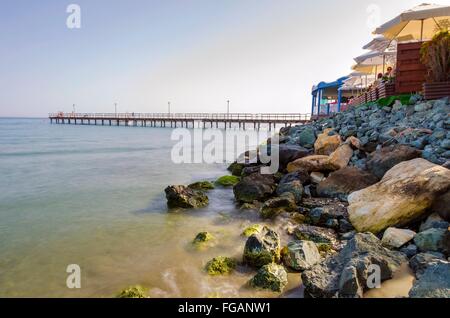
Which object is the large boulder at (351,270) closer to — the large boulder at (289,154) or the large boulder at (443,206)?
the large boulder at (443,206)

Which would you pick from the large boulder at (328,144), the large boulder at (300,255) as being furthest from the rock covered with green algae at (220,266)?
the large boulder at (328,144)

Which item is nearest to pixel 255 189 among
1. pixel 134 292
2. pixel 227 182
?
pixel 227 182

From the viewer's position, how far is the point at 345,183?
727 centimetres

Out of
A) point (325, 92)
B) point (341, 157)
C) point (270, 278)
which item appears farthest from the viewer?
point (325, 92)

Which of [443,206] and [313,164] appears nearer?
[443,206]

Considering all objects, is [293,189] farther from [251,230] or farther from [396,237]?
[396,237]

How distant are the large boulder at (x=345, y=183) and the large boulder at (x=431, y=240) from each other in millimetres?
2454

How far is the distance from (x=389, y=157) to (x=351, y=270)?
13.2 ft

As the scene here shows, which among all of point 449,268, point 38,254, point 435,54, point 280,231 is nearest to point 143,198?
point 38,254

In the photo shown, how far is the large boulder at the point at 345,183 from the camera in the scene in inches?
274

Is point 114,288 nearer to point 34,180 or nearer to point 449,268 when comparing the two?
point 449,268
